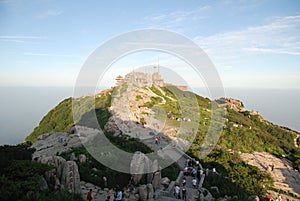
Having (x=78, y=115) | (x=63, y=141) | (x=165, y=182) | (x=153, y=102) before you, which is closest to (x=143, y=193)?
(x=165, y=182)

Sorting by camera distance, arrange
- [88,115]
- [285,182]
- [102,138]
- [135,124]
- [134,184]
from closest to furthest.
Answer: [134,184] → [102,138] → [285,182] → [135,124] → [88,115]

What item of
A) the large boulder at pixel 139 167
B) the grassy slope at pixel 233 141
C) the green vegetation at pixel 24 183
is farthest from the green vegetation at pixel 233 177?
the green vegetation at pixel 24 183

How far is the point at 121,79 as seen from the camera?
40.4m

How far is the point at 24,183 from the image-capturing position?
25.3 ft

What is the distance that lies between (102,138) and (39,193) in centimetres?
1047

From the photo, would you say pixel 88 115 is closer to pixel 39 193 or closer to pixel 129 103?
pixel 129 103

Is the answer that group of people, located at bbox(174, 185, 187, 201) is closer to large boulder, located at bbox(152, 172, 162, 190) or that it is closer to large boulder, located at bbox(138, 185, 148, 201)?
large boulder, located at bbox(152, 172, 162, 190)

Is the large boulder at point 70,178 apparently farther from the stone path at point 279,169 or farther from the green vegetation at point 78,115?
the stone path at point 279,169

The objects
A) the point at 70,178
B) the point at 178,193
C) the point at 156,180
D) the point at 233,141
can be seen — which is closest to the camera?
the point at 70,178

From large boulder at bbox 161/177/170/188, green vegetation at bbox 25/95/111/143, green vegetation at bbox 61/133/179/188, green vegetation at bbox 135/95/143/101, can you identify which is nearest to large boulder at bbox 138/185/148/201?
green vegetation at bbox 61/133/179/188

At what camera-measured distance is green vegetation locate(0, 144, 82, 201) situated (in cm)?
731

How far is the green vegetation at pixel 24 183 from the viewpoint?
24.0 feet

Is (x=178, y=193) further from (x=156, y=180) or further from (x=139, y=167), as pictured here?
(x=139, y=167)

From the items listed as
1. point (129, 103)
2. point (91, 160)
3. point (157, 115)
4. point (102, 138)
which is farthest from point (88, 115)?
point (91, 160)
